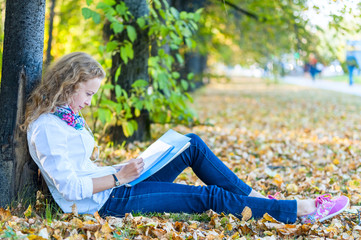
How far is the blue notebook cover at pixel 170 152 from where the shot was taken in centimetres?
267

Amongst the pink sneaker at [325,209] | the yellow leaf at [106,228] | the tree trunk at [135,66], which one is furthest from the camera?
the tree trunk at [135,66]

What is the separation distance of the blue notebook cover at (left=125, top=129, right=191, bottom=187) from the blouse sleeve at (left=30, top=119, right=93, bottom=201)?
1.21ft

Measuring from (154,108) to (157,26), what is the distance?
3.59ft

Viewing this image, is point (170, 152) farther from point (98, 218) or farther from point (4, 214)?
point (4, 214)

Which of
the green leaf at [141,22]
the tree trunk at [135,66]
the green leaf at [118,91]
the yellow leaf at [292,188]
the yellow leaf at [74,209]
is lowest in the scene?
the yellow leaf at [292,188]

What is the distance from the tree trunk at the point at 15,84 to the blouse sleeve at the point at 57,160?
363 mm

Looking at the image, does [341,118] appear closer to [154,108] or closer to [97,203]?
[154,108]

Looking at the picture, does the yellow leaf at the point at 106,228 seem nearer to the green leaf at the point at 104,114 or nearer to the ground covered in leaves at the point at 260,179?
the ground covered in leaves at the point at 260,179

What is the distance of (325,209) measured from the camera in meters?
2.89

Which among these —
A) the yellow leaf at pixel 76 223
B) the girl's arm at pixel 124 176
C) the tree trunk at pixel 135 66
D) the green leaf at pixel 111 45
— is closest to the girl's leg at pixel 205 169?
the girl's arm at pixel 124 176

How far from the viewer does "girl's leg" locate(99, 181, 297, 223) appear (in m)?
2.71

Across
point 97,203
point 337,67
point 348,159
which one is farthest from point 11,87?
point 337,67

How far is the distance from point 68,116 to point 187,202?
0.96 meters

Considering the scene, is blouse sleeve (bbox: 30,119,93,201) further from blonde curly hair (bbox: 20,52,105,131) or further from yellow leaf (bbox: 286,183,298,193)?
yellow leaf (bbox: 286,183,298,193)
